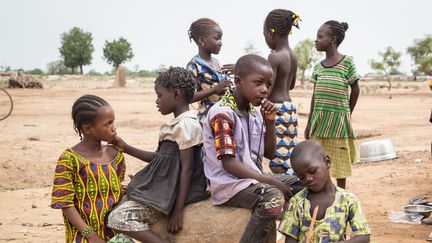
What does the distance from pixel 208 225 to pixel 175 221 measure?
20 centimetres

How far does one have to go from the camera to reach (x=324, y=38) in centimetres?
539

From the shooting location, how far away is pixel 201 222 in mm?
3469

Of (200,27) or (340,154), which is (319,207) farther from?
(340,154)

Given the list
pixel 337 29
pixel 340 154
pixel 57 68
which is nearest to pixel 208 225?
pixel 340 154

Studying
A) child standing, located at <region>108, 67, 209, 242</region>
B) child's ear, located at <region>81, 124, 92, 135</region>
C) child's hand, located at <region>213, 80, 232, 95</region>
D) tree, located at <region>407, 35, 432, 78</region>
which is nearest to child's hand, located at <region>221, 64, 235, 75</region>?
child's hand, located at <region>213, 80, 232, 95</region>

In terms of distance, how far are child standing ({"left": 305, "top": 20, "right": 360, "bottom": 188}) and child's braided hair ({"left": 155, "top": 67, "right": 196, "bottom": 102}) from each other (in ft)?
7.12

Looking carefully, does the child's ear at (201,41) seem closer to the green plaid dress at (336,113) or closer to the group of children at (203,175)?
the group of children at (203,175)

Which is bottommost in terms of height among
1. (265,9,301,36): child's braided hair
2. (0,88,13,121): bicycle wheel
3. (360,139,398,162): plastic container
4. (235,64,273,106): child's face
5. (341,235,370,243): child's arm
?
(0,88,13,121): bicycle wheel

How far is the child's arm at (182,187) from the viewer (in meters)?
3.38

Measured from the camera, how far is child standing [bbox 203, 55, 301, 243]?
3180mm

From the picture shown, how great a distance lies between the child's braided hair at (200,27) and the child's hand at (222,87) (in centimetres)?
51

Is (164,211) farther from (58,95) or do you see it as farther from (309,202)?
(58,95)

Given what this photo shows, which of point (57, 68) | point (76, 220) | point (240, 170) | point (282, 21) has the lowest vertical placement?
point (57, 68)

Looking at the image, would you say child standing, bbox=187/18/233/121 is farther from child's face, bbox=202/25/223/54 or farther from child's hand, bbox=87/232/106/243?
child's hand, bbox=87/232/106/243
